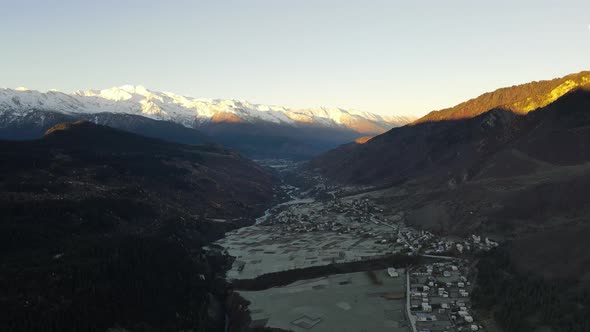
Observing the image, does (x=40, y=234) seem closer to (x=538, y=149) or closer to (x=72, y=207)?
(x=72, y=207)

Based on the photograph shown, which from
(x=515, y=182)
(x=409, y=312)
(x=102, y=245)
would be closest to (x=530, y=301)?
(x=409, y=312)

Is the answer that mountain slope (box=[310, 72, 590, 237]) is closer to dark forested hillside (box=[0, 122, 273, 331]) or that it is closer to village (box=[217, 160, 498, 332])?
village (box=[217, 160, 498, 332])

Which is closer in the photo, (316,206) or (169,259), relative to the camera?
(169,259)

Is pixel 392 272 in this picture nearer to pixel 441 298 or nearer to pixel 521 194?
pixel 441 298

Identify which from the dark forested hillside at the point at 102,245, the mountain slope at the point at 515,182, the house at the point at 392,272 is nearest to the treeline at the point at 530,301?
the house at the point at 392,272

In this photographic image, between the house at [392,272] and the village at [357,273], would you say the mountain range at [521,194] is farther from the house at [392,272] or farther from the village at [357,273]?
the house at [392,272]

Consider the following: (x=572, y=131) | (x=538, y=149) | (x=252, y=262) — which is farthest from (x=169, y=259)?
(x=572, y=131)
